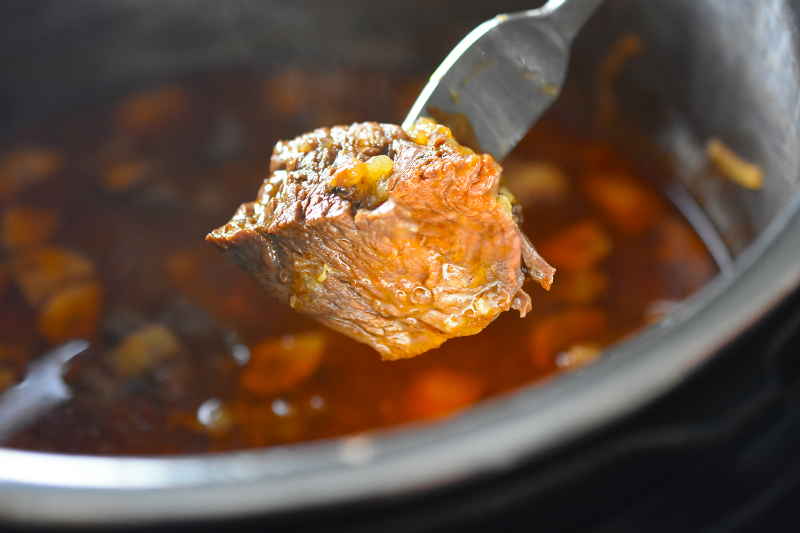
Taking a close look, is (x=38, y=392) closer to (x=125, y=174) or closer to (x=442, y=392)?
(x=125, y=174)

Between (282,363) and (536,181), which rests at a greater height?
(536,181)

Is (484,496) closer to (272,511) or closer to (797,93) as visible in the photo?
(272,511)

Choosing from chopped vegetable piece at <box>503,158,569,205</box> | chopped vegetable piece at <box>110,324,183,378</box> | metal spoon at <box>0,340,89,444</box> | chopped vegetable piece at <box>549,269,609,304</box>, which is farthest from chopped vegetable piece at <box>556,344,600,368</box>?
metal spoon at <box>0,340,89,444</box>

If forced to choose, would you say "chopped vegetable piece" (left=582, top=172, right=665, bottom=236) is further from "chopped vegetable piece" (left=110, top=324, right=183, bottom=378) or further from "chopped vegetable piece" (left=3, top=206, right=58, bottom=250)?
"chopped vegetable piece" (left=3, top=206, right=58, bottom=250)

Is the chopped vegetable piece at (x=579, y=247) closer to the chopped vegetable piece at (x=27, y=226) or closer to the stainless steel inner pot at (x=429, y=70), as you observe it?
the stainless steel inner pot at (x=429, y=70)

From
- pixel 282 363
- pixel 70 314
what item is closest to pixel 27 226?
pixel 70 314

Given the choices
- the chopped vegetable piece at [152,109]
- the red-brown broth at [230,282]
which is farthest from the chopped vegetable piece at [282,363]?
the chopped vegetable piece at [152,109]

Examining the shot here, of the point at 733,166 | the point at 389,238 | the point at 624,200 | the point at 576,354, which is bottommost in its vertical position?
the point at 576,354
